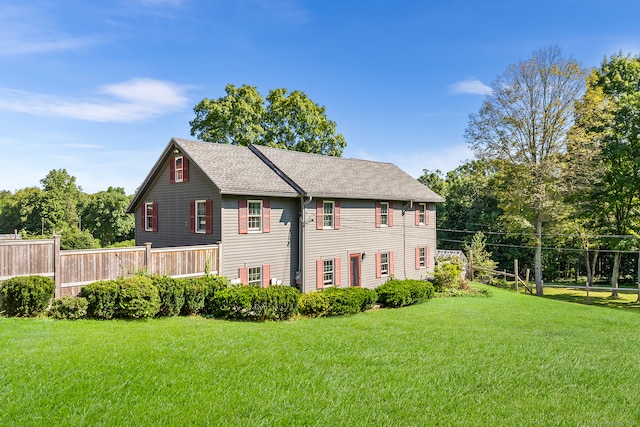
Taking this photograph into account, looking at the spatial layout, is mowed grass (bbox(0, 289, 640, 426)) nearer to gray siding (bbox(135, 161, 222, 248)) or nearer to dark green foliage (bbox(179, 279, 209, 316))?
dark green foliage (bbox(179, 279, 209, 316))

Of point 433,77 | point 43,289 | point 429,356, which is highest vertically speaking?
point 433,77

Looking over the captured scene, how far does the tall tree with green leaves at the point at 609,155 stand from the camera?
80.3ft

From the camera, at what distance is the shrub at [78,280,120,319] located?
10430 mm

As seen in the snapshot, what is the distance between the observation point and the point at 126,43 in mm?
16156

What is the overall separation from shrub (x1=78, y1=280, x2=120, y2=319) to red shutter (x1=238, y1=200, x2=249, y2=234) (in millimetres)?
6035

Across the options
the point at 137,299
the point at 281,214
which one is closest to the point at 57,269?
the point at 137,299

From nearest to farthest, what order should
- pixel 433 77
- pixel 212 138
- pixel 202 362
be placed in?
pixel 202 362 → pixel 433 77 → pixel 212 138

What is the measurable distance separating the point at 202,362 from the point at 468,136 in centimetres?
2555

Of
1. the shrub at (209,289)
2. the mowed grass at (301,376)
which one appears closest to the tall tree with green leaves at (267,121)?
the shrub at (209,289)

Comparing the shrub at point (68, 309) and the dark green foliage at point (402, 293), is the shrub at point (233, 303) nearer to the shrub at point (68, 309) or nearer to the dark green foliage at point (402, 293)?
the shrub at point (68, 309)

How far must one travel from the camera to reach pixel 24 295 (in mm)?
9758

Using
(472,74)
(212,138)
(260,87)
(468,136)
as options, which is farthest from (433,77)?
(212,138)

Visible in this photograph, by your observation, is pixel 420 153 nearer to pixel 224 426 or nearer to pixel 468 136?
pixel 468 136

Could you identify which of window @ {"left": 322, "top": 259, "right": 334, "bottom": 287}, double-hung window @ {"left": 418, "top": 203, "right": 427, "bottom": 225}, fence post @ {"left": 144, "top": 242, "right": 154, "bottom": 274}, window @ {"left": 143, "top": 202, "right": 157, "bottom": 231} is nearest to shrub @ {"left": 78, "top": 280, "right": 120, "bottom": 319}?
fence post @ {"left": 144, "top": 242, "right": 154, "bottom": 274}
